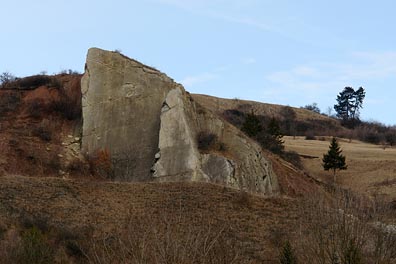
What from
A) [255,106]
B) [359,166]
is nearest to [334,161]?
[359,166]

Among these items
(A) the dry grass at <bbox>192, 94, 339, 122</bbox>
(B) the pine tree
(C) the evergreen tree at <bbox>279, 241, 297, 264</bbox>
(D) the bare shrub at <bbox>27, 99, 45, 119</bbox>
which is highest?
(A) the dry grass at <bbox>192, 94, 339, 122</bbox>

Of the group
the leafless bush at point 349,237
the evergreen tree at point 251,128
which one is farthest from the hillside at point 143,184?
the evergreen tree at point 251,128

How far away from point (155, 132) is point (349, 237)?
25025mm

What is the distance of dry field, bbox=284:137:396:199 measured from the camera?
67.7 m

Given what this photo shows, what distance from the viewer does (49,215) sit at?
3184 cm

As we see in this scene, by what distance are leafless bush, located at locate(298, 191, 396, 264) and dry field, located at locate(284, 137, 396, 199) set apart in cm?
3975

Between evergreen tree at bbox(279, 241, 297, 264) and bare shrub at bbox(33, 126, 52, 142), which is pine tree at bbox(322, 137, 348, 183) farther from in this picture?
evergreen tree at bbox(279, 241, 297, 264)

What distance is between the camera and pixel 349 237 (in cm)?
1992

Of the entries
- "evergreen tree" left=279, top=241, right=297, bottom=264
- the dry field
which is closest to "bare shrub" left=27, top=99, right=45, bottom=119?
the dry field

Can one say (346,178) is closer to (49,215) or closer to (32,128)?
(32,128)

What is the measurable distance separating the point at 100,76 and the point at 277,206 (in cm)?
1714

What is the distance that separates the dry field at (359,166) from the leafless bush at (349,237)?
39.8 meters

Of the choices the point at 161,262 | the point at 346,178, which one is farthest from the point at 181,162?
the point at 346,178

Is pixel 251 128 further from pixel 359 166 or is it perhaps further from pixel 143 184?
pixel 143 184
